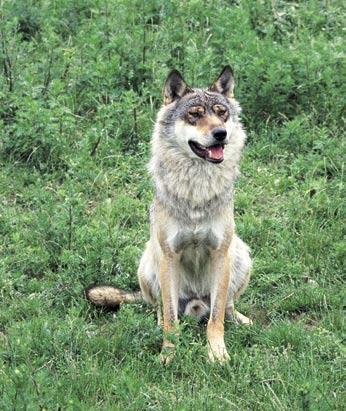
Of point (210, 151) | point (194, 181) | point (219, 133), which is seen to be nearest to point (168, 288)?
point (194, 181)

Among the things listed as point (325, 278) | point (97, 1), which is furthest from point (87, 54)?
point (325, 278)

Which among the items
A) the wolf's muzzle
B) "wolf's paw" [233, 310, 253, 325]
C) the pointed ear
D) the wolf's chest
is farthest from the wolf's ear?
"wolf's paw" [233, 310, 253, 325]

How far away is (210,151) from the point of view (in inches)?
246

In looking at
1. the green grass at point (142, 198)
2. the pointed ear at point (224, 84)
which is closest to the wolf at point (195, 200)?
the pointed ear at point (224, 84)

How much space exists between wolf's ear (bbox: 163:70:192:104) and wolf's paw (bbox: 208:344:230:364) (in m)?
1.92

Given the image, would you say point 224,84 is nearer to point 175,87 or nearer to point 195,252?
point 175,87

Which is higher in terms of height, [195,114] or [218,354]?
[195,114]

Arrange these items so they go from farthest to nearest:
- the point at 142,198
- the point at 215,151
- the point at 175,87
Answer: the point at 142,198
the point at 175,87
the point at 215,151

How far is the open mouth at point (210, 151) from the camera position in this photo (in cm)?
620

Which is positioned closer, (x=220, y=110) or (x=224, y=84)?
(x=220, y=110)

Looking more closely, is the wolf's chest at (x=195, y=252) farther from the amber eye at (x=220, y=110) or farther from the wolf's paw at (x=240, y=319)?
the amber eye at (x=220, y=110)

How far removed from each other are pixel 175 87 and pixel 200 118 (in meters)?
0.41

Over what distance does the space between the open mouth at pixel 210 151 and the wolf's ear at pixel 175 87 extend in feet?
1.49

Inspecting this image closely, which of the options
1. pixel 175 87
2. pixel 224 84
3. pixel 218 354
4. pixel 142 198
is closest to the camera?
pixel 218 354
